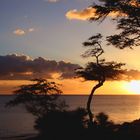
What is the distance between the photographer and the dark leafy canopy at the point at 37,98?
137 feet

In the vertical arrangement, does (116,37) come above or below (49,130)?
above

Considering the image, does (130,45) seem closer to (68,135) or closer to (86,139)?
(86,139)

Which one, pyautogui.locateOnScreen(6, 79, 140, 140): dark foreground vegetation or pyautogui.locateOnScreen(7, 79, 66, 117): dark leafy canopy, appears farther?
pyautogui.locateOnScreen(7, 79, 66, 117): dark leafy canopy

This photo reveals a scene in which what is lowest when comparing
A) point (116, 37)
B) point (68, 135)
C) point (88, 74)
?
point (68, 135)

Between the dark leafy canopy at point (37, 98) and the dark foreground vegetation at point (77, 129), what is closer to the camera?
the dark foreground vegetation at point (77, 129)

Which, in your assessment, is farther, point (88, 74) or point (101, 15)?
point (88, 74)

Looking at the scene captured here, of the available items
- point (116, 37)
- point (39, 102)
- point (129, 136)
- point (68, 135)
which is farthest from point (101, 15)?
point (39, 102)

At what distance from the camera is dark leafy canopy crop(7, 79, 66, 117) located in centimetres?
4169

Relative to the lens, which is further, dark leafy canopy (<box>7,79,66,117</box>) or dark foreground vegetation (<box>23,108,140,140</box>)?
dark leafy canopy (<box>7,79,66,117</box>)

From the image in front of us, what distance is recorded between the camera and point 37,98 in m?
41.9

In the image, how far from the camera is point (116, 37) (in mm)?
26875

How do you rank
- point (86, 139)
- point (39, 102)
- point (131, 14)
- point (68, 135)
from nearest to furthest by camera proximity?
point (131, 14)
point (86, 139)
point (68, 135)
point (39, 102)

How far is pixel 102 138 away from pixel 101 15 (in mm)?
7223

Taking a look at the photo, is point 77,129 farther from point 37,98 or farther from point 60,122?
point 37,98
